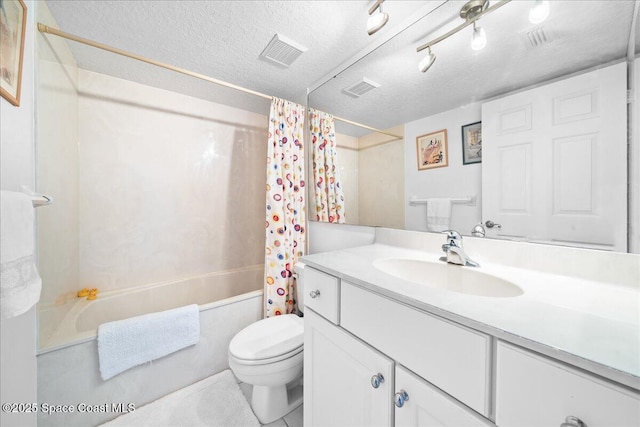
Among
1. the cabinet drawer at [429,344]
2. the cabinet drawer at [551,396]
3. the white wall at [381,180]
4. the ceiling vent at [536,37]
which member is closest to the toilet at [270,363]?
the cabinet drawer at [429,344]

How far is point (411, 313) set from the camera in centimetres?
57

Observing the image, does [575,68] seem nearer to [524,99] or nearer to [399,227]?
[524,99]

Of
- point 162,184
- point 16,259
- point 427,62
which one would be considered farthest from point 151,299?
point 427,62

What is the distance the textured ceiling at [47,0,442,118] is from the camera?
108 centimetres

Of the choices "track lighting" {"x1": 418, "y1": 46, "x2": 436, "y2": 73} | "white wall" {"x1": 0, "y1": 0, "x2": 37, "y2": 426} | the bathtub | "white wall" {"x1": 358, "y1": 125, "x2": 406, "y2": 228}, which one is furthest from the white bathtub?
"track lighting" {"x1": 418, "y1": 46, "x2": 436, "y2": 73}

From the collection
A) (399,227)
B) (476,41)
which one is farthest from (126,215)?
(476,41)

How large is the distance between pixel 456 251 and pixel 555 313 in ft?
1.30

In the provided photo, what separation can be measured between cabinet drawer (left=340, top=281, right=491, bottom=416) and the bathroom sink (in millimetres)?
158

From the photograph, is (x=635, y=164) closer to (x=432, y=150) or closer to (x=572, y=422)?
(x=432, y=150)

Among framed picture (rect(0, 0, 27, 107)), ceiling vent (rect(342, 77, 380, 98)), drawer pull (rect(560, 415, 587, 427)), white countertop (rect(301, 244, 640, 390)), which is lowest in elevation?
drawer pull (rect(560, 415, 587, 427))

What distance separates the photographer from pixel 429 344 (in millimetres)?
536

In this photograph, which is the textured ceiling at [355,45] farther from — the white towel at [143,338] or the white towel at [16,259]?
the white towel at [143,338]

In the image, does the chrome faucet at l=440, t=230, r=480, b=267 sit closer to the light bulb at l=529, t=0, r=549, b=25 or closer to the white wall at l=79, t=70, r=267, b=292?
the light bulb at l=529, t=0, r=549, b=25

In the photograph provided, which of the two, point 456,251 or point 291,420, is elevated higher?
point 456,251
